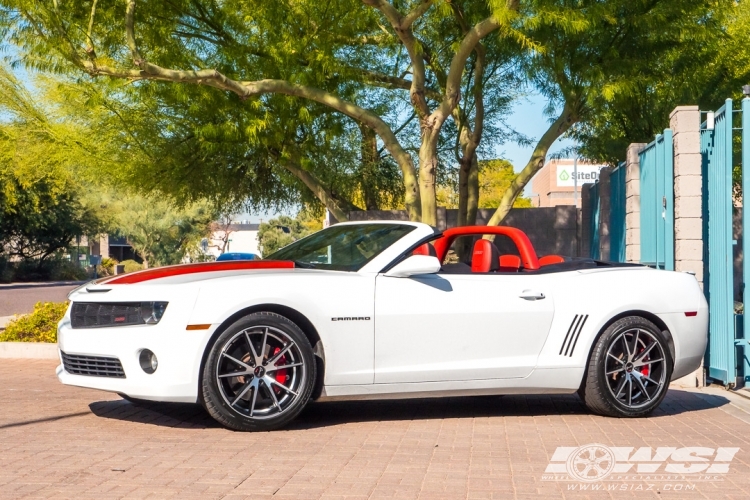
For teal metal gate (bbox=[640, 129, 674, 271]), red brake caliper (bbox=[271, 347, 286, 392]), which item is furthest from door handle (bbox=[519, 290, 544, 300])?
teal metal gate (bbox=[640, 129, 674, 271])

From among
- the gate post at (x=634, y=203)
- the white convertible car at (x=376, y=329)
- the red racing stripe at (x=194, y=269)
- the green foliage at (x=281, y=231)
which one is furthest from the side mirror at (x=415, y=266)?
the green foliage at (x=281, y=231)

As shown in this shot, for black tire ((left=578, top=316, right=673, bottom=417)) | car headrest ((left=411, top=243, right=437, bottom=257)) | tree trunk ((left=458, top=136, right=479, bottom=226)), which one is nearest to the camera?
black tire ((left=578, top=316, right=673, bottom=417))

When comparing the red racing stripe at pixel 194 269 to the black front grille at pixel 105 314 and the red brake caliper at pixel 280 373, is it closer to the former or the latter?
the black front grille at pixel 105 314

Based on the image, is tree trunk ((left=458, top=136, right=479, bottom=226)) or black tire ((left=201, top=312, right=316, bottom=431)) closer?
black tire ((left=201, top=312, right=316, bottom=431))

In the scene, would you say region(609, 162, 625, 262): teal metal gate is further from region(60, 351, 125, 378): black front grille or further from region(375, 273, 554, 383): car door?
region(60, 351, 125, 378): black front grille

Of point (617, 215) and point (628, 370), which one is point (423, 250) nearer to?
point (628, 370)

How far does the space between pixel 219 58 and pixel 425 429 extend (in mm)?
11589

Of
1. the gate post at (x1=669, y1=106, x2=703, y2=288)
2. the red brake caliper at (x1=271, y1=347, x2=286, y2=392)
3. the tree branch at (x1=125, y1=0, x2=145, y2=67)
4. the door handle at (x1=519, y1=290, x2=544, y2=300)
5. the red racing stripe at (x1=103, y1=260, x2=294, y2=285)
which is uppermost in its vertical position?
the tree branch at (x1=125, y1=0, x2=145, y2=67)

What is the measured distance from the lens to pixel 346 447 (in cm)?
630

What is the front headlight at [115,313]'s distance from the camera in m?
6.57

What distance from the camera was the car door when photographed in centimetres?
703

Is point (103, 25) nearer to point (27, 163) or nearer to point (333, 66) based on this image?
A: point (333, 66)

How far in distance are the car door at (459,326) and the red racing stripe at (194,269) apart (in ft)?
2.70

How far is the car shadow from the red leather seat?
1133mm
